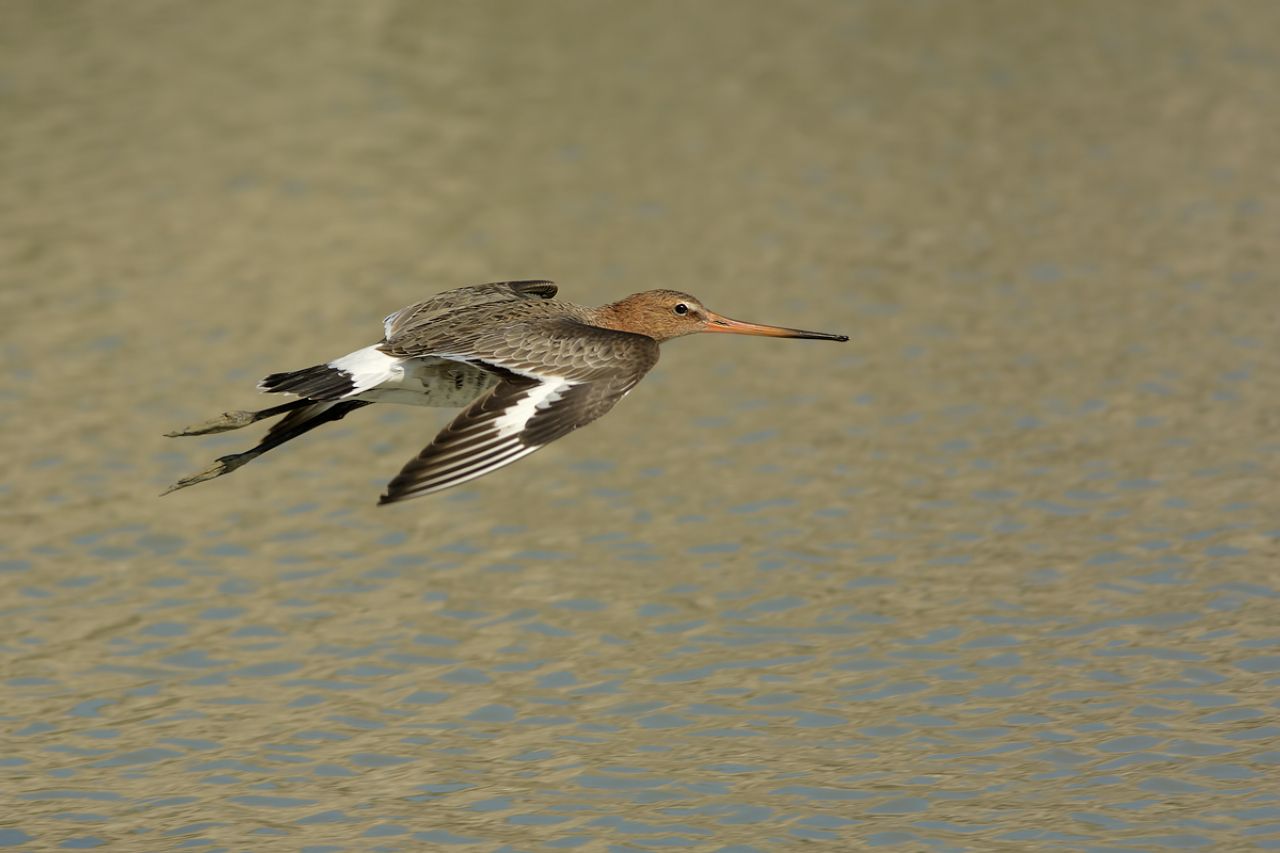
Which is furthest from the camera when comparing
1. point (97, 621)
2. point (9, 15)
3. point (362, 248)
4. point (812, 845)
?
point (9, 15)

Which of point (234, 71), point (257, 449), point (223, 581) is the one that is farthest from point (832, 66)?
point (257, 449)

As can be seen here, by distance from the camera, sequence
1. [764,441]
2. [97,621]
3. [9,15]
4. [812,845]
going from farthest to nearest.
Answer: [9,15]
[764,441]
[97,621]
[812,845]

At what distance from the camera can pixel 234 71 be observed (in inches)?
903

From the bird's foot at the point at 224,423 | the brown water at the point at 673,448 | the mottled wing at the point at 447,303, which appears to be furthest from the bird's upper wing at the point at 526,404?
the brown water at the point at 673,448

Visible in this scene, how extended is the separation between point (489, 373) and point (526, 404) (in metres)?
0.73

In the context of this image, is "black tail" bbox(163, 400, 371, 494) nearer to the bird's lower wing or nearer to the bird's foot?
the bird's foot

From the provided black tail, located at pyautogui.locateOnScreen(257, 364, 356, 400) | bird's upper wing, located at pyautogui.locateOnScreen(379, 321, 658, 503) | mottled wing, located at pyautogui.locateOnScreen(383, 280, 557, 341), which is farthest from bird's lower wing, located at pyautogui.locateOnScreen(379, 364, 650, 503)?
mottled wing, located at pyautogui.locateOnScreen(383, 280, 557, 341)

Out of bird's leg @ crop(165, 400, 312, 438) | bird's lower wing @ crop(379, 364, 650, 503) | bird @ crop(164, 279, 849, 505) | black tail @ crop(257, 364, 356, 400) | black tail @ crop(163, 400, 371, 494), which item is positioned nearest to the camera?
bird's lower wing @ crop(379, 364, 650, 503)

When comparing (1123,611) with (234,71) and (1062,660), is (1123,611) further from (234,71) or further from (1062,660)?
(234,71)

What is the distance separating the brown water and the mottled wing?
1.91 m

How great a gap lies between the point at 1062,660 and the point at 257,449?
4.17 m

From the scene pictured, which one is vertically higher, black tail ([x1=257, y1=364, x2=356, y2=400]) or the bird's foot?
black tail ([x1=257, y1=364, x2=356, y2=400])

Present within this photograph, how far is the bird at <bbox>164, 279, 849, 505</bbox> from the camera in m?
8.67

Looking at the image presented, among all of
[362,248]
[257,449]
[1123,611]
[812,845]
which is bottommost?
[812,845]
